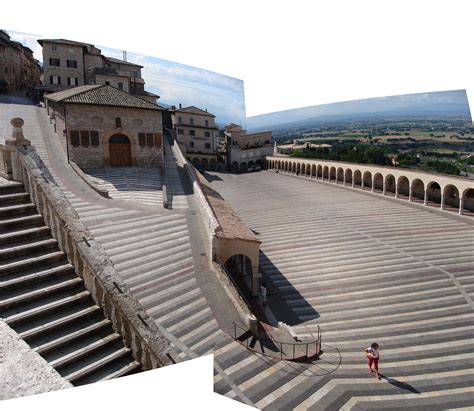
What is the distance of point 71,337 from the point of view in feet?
12.5

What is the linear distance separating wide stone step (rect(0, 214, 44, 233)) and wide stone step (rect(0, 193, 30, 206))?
0.41 meters

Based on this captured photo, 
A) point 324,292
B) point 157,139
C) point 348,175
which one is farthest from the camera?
point 348,175

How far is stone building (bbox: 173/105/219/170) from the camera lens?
43.6 meters

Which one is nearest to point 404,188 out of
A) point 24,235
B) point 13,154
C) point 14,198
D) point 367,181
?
point 367,181

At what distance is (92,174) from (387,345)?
1669 centimetres

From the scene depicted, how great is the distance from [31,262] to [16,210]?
1107 millimetres

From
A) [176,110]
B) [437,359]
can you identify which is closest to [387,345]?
[437,359]

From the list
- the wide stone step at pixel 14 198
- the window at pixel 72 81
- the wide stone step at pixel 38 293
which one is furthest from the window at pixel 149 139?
the window at pixel 72 81

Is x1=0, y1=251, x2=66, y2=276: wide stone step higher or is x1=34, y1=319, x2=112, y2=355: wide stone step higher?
x1=0, y1=251, x2=66, y2=276: wide stone step

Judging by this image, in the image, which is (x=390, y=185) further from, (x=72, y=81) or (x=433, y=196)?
(x=72, y=81)

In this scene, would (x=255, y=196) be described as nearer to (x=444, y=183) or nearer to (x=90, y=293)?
(x=444, y=183)

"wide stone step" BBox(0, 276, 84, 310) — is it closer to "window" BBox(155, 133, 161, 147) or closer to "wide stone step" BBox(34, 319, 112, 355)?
"wide stone step" BBox(34, 319, 112, 355)

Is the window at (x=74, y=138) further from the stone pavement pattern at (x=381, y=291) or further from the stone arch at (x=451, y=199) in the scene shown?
the stone arch at (x=451, y=199)

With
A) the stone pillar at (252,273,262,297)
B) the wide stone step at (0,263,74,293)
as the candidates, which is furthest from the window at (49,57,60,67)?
the wide stone step at (0,263,74,293)
